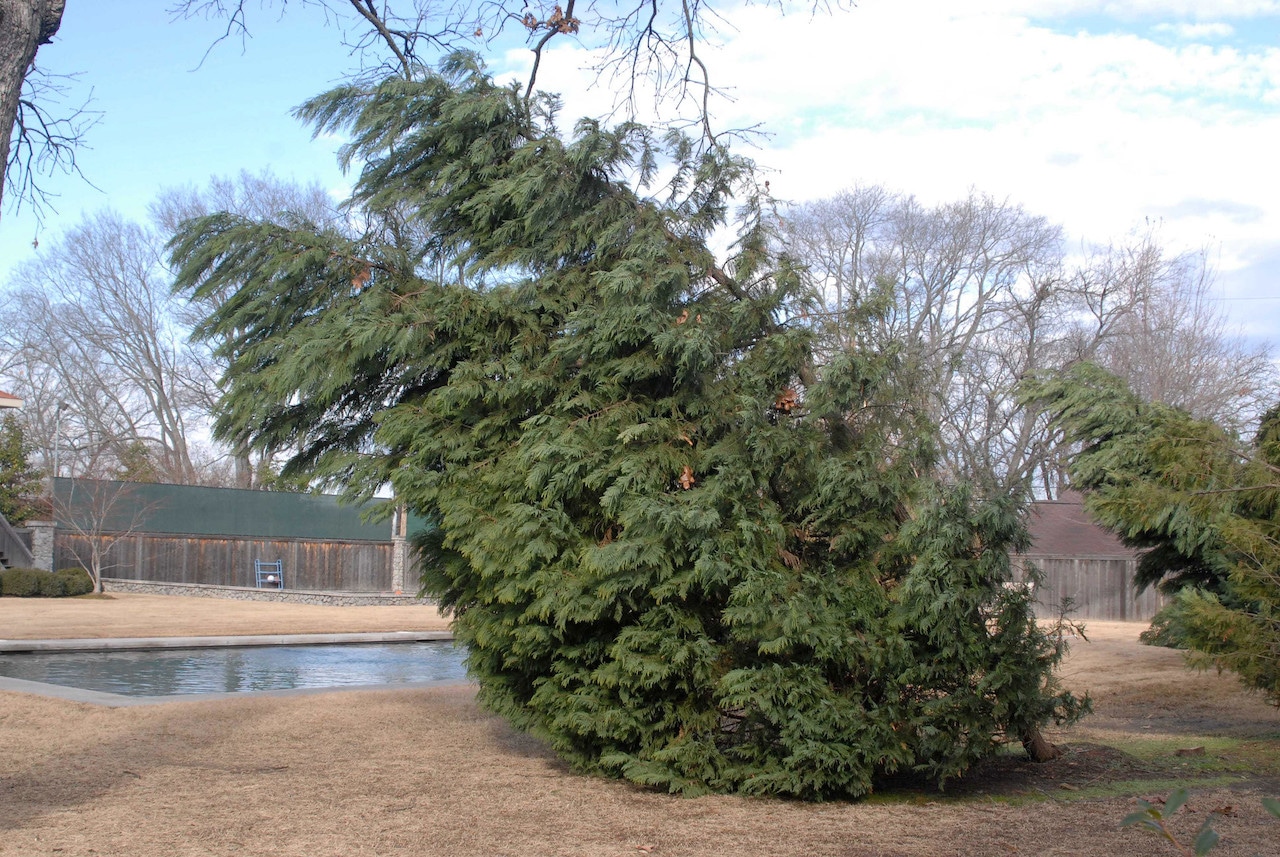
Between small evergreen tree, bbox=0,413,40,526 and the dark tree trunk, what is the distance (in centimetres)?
3055

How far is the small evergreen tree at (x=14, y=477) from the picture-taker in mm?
31000

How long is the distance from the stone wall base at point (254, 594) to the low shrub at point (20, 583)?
4.02m

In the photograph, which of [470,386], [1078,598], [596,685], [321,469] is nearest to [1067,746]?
[596,685]

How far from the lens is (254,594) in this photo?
1170 inches

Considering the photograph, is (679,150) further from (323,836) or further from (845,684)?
(323,836)

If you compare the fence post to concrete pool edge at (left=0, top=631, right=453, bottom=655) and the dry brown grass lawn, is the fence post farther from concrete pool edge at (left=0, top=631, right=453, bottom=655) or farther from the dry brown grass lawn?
the dry brown grass lawn

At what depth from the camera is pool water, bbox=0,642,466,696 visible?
11852 mm

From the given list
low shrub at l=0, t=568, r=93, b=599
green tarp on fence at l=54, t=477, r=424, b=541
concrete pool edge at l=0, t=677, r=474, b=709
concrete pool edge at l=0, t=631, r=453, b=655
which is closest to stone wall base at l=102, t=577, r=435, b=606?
green tarp on fence at l=54, t=477, r=424, b=541

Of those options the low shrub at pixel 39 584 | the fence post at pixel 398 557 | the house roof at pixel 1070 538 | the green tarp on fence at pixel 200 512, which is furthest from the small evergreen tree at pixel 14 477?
the house roof at pixel 1070 538

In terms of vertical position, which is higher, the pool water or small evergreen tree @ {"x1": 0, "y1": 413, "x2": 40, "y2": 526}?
small evergreen tree @ {"x1": 0, "y1": 413, "x2": 40, "y2": 526}

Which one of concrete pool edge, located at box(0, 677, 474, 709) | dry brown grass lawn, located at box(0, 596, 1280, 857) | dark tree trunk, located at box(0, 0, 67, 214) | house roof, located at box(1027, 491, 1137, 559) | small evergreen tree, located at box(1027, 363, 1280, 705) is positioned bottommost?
concrete pool edge, located at box(0, 677, 474, 709)

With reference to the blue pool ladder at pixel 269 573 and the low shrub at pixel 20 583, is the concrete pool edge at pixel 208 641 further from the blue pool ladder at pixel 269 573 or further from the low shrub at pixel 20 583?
the blue pool ladder at pixel 269 573

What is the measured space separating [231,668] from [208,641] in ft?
10.3

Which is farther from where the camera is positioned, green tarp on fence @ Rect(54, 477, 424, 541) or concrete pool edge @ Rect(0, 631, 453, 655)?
green tarp on fence @ Rect(54, 477, 424, 541)
